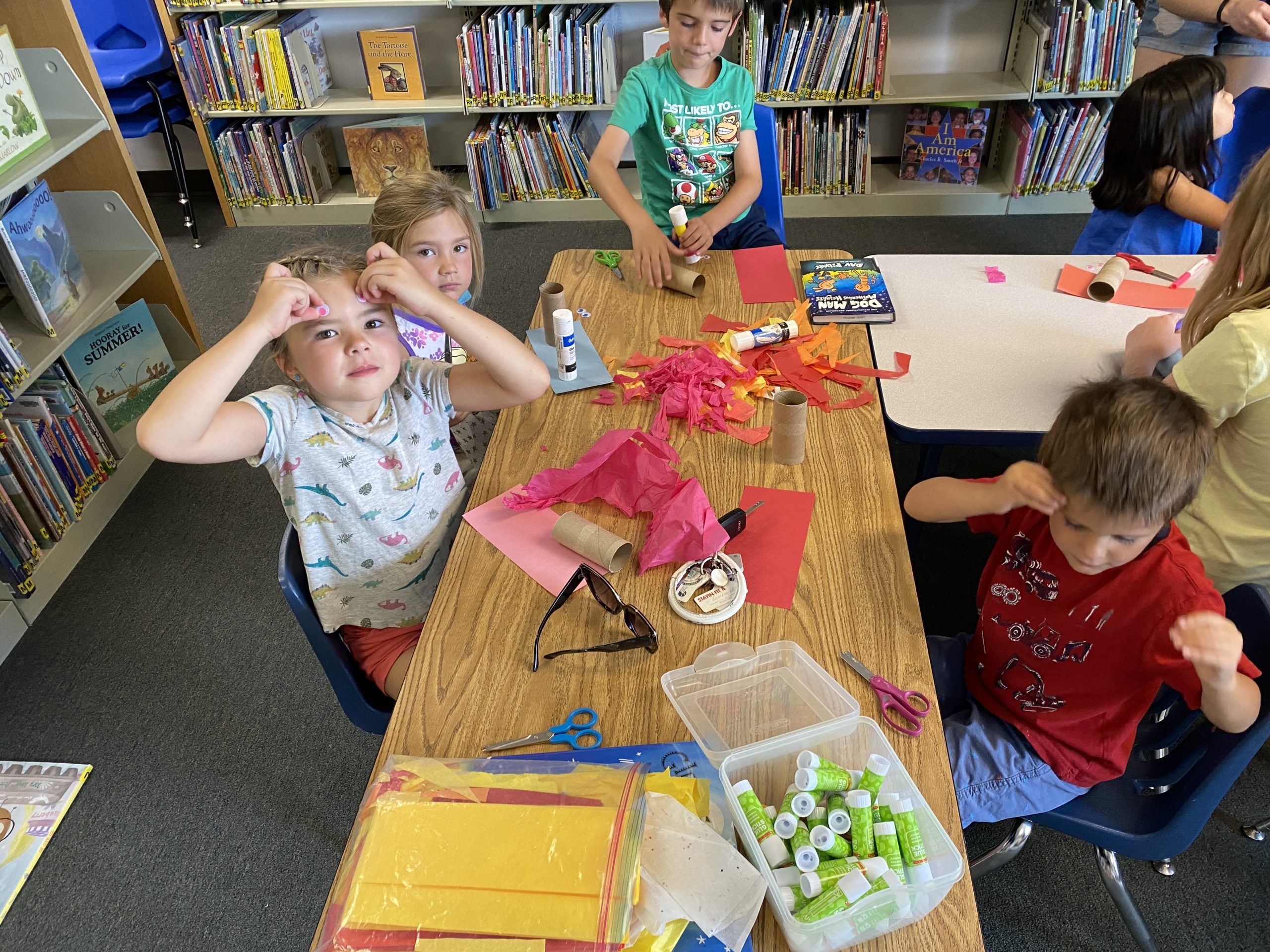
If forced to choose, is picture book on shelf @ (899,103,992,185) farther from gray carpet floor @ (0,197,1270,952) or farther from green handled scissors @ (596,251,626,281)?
green handled scissors @ (596,251,626,281)

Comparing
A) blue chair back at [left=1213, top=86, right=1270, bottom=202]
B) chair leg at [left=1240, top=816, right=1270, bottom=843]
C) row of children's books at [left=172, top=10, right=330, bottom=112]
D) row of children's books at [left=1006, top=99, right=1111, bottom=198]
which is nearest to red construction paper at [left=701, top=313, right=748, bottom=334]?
chair leg at [left=1240, top=816, right=1270, bottom=843]

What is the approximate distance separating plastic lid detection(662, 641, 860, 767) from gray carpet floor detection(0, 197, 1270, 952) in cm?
88

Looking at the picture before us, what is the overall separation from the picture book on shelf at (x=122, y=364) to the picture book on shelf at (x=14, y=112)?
53cm

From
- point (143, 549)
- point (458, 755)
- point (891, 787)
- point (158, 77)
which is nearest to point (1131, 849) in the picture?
point (891, 787)

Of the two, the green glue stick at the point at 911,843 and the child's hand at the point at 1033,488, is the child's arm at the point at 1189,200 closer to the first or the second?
the child's hand at the point at 1033,488

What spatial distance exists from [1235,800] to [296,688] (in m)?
2.09

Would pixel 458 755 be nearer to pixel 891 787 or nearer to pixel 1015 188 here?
pixel 891 787

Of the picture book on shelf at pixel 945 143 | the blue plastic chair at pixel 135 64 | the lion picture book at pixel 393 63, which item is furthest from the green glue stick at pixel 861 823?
the blue plastic chair at pixel 135 64

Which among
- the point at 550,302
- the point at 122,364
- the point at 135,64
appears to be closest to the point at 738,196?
the point at 550,302

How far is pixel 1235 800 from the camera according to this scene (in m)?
1.74

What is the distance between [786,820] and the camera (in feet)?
2.83

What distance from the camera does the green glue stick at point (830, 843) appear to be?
33.1 inches

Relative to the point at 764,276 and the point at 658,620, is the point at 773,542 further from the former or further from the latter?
the point at 764,276

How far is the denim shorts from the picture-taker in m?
2.58
